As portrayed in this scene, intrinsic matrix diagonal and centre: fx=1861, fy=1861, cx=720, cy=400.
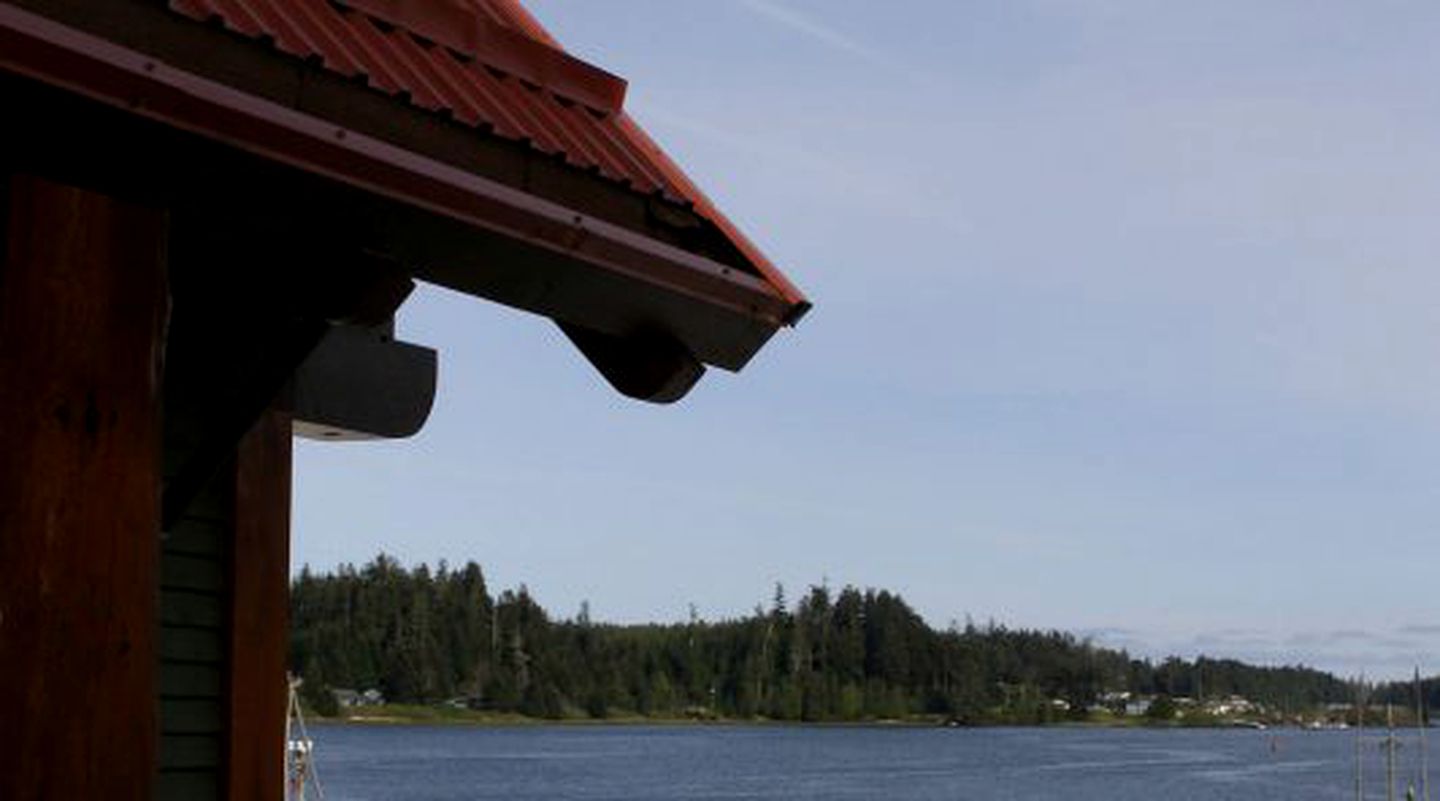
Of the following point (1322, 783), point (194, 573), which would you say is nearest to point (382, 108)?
point (194, 573)

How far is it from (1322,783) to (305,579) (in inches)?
4255

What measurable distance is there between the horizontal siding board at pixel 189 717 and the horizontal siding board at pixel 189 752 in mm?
16

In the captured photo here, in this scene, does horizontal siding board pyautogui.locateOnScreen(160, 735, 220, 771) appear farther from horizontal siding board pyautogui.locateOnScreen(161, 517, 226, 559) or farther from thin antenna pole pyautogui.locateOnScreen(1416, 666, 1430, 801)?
thin antenna pole pyautogui.locateOnScreen(1416, 666, 1430, 801)

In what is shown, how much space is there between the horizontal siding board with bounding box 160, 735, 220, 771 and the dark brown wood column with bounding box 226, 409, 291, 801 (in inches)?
1.8

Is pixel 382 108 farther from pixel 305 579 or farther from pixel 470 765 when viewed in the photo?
pixel 305 579

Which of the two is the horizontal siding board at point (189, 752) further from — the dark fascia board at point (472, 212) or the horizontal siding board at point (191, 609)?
the dark fascia board at point (472, 212)

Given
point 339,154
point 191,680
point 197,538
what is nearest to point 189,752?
point 191,680

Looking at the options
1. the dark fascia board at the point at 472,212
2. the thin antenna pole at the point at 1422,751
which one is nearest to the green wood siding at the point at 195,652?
the dark fascia board at the point at 472,212

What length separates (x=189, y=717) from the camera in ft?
16.1

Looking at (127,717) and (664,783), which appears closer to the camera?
(127,717)

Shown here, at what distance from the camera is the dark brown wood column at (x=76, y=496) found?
317 centimetres

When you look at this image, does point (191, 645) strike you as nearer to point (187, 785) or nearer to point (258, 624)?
point (258, 624)

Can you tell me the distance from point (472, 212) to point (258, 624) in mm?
1804

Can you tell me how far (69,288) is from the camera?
332 centimetres
